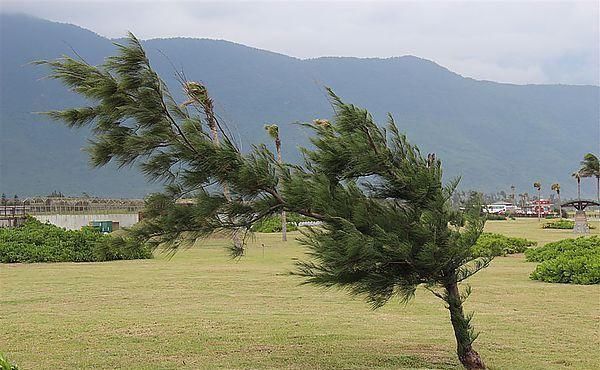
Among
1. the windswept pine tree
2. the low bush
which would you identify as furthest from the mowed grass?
the low bush

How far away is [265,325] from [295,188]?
10.2 feet

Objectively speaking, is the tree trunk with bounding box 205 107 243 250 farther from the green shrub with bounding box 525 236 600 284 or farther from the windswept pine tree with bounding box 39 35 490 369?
the green shrub with bounding box 525 236 600 284

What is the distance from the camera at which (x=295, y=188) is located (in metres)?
7.39

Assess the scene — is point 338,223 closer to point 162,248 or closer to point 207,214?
point 207,214

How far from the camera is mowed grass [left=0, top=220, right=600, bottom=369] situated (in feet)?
26.3

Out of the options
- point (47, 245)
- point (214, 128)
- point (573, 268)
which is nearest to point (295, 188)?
point (214, 128)

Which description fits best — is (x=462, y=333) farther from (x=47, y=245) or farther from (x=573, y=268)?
(x=47, y=245)

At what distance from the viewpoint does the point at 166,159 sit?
7414 mm

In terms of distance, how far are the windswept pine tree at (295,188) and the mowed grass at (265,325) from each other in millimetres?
1012

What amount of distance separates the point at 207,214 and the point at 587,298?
8167 mm

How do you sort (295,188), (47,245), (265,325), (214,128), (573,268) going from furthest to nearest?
(47,245) < (573,268) < (265,325) < (214,128) < (295,188)

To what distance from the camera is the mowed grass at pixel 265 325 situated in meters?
8.03

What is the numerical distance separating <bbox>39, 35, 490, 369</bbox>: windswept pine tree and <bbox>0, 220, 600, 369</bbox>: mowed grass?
101 cm

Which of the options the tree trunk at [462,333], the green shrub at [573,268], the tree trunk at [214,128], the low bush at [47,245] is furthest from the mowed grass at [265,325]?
the low bush at [47,245]
